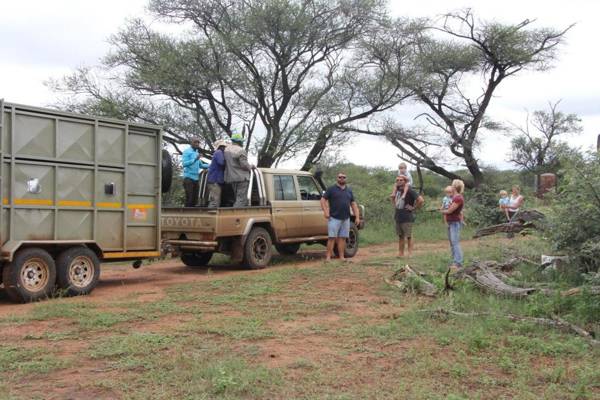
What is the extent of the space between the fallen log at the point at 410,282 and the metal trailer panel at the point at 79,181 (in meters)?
3.83

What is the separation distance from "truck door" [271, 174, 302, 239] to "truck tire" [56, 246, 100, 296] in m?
3.79

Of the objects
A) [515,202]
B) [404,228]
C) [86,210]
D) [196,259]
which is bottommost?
[196,259]

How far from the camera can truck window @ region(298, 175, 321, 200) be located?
12.9m

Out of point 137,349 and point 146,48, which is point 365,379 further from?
point 146,48

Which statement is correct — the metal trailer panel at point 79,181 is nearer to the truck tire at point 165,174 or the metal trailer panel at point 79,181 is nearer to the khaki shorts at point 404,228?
the truck tire at point 165,174

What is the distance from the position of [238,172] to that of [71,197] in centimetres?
349

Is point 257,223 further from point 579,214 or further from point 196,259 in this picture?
point 579,214

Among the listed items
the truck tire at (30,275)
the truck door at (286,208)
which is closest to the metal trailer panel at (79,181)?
the truck tire at (30,275)

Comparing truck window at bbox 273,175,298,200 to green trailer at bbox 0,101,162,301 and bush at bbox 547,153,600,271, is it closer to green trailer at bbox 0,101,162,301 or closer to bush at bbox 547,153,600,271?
green trailer at bbox 0,101,162,301

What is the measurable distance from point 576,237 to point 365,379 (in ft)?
15.2

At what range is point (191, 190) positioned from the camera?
Answer: 41.4 feet

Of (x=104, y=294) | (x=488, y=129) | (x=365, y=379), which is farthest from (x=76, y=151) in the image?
(x=488, y=129)

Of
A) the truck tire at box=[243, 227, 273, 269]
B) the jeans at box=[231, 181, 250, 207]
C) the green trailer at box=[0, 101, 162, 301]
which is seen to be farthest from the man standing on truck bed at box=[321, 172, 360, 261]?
the green trailer at box=[0, 101, 162, 301]

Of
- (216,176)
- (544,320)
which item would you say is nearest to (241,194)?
(216,176)
